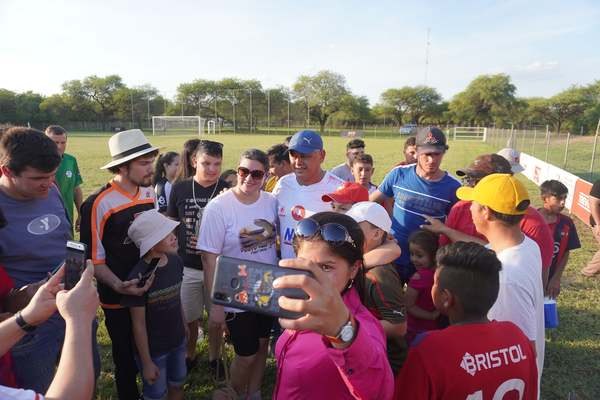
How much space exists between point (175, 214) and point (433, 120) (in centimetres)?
10384

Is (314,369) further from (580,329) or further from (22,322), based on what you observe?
(580,329)

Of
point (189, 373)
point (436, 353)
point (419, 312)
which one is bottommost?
point (189, 373)

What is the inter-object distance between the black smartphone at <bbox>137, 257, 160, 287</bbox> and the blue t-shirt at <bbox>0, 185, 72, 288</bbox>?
0.61m

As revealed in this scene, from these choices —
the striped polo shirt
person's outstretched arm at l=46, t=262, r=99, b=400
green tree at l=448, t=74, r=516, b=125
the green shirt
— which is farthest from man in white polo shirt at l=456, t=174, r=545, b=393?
green tree at l=448, t=74, r=516, b=125

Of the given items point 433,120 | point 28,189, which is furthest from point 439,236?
point 433,120

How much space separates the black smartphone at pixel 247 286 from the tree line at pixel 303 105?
7831 cm

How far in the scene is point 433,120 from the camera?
98.9 m

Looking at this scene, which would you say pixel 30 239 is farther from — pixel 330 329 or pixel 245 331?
pixel 330 329

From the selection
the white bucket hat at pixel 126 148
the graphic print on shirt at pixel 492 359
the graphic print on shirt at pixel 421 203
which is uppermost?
the white bucket hat at pixel 126 148

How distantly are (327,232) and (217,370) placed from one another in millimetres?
3076

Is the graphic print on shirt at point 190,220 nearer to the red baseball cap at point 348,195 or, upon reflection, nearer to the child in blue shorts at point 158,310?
the child in blue shorts at point 158,310

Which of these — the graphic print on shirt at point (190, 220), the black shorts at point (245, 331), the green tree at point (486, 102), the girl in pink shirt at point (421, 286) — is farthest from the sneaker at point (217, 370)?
the green tree at point (486, 102)

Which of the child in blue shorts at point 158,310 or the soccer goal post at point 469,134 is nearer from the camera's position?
the child in blue shorts at point 158,310

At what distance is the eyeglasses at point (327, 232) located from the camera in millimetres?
1582
